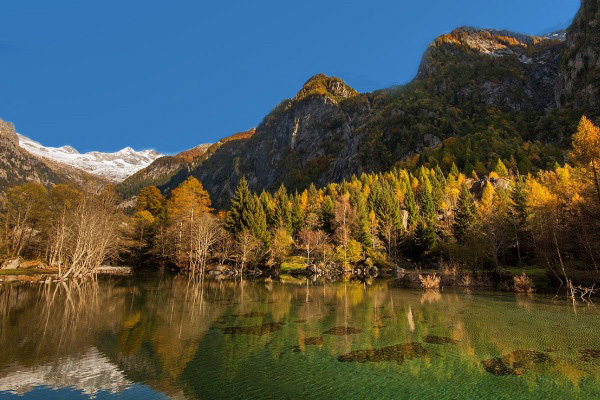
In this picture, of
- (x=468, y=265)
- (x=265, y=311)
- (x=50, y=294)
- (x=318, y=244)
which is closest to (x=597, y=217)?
(x=468, y=265)

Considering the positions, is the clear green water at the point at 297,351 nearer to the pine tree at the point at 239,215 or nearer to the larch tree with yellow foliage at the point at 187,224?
the larch tree with yellow foliage at the point at 187,224

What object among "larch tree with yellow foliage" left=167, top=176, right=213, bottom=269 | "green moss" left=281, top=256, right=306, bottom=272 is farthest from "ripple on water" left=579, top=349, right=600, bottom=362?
"green moss" left=281, top=256, right=306, bottom=272

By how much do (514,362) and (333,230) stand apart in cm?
6162

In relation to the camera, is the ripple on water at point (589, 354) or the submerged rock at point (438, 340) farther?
the submerged rock at point (438, 340)

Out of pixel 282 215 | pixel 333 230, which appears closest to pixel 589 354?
pixel 333 230

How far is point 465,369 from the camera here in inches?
419

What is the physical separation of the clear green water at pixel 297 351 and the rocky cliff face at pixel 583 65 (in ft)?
470

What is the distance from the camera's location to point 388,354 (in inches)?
483

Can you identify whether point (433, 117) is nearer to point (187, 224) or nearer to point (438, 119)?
point (438, 119)

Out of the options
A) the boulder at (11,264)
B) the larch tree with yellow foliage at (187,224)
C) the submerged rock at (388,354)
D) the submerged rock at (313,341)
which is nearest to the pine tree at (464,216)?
the larch tree with yellow foliage at (187,224)

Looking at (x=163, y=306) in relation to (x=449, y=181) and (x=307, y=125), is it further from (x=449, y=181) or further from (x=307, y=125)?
(x=307, y=125)

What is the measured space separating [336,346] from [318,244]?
4810 cm

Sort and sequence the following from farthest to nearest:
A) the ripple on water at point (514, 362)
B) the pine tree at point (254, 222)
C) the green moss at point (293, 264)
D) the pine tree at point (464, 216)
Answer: the pine tree at point (254, 222) → the pine tree at point (464, 216) → the green moss at point (293, 264) → the ripple on water at point (514, 362)

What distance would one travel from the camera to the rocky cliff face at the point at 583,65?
12169cm
